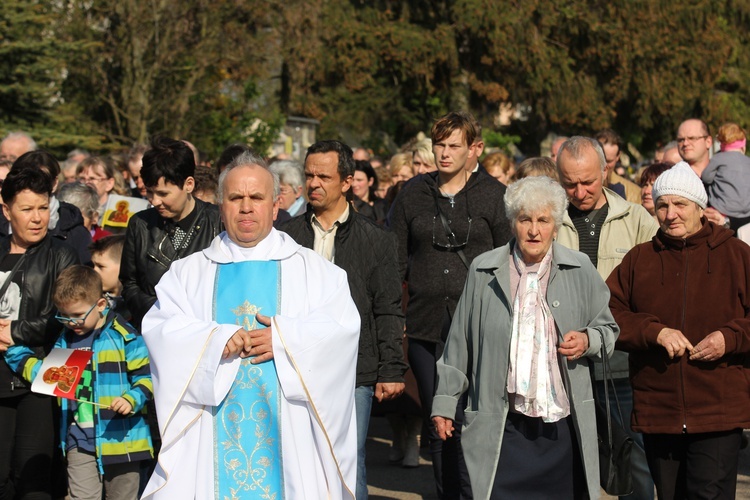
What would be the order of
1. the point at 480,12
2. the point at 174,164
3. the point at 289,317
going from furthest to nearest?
1. the point at 480,12
2. the point at 174,164
3. the point at 289,317

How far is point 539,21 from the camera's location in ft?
115

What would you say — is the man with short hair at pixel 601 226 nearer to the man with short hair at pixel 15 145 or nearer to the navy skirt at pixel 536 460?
the navy skirt at pixel 536 460

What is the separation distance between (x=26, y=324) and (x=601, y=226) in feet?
10.6

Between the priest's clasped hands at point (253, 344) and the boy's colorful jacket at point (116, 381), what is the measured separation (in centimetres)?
165

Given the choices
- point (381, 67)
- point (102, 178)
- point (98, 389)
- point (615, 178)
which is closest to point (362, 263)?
point (98, 389)

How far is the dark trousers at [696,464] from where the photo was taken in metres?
5.97

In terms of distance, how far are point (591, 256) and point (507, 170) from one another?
13.3ft

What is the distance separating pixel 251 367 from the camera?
523 centimetres

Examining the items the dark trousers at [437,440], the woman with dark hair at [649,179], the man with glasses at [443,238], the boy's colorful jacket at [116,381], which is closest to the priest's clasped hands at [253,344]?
the boy's colorful jacket at [116,381]

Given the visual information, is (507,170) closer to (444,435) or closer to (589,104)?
(444,435)

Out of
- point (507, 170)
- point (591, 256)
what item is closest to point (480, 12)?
point (507, 170)

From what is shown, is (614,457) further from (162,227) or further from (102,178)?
(102,178)

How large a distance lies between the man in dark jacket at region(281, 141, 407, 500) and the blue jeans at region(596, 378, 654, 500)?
1.18m

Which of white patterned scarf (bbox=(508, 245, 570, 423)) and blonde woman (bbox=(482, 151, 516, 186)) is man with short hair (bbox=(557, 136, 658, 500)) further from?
blonde woman (bbox=(482, 151, 516, 186))
